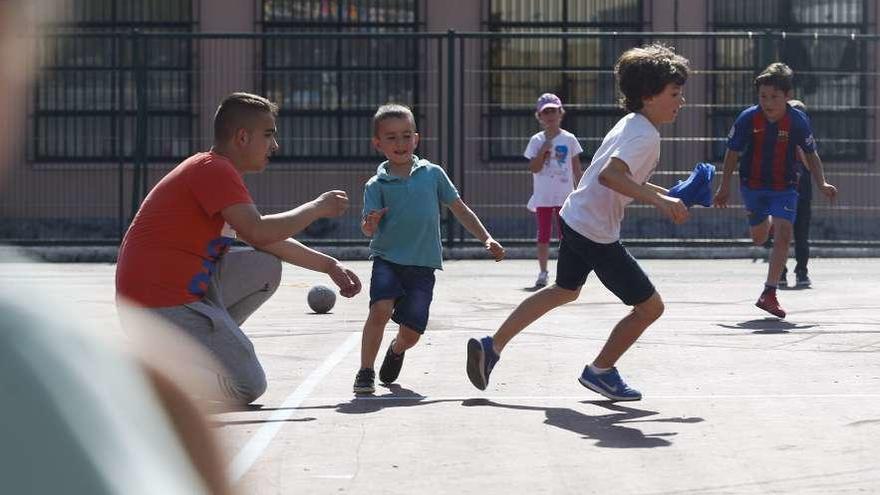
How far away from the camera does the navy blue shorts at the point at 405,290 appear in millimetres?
7488

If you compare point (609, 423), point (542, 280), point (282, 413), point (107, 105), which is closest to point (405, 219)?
point (282, 413)

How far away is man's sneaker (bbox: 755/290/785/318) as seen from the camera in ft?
34.9

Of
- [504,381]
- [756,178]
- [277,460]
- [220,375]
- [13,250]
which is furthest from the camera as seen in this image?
[756,178]

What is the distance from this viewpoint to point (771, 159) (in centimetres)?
1134

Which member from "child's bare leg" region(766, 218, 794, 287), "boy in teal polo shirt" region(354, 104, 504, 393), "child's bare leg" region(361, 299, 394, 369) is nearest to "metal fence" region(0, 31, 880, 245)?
"child's bare leg" region(766, 218, 794, 287)

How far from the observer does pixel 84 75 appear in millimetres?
19562

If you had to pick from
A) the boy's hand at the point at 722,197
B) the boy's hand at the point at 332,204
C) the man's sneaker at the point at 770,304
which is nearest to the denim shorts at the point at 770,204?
the boy's hand at the point at 722,197

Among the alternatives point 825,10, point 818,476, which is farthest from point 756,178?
point 825,10

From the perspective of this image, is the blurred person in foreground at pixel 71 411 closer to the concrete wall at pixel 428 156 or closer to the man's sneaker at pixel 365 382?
the man's sneaker at pixel 365 382

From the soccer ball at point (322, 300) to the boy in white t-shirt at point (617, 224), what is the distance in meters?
4.10

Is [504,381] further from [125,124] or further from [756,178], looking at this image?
[125,124]

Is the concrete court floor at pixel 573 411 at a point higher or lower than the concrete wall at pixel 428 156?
lower

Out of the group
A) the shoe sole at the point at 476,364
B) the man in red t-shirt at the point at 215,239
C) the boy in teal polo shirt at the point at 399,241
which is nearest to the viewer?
the man in red t-shirt at the point at 215,239

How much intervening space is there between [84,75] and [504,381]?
1295cm
